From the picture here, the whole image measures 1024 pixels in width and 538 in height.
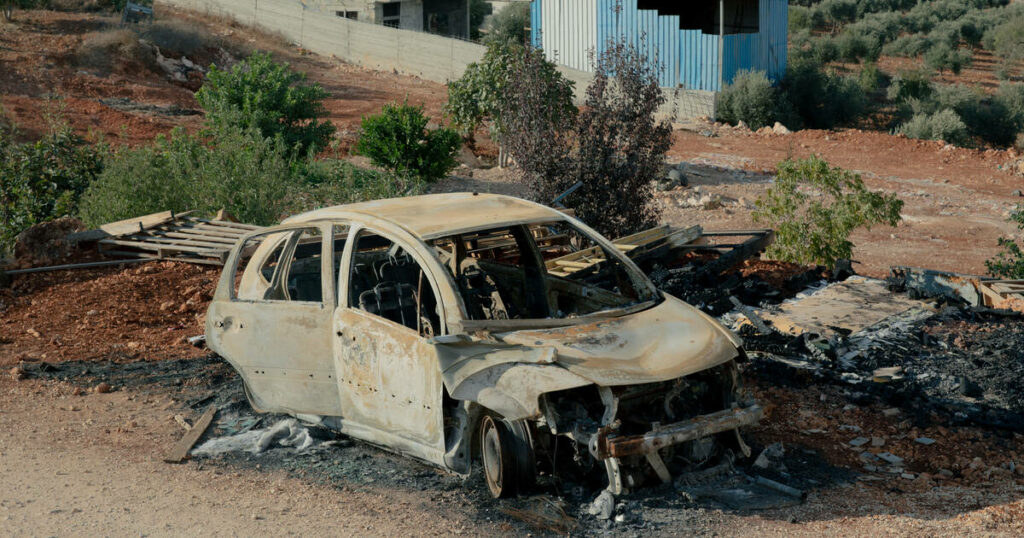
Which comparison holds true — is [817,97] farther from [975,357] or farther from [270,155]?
[975,357]

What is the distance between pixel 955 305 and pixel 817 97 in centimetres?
2159

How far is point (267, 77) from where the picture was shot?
Result: 20859mm

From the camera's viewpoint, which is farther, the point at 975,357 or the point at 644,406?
the point at 975,357

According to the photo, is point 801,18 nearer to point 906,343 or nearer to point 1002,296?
point 1002,296

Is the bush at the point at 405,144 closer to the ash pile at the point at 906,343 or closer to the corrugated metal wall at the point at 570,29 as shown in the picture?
the ash pile at the point at 906,343

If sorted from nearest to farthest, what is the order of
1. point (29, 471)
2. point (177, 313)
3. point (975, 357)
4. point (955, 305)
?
point (29, 471) < point (975, 357) < point (955, 305) < point (177, 313)

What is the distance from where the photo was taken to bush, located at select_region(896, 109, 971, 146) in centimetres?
2639

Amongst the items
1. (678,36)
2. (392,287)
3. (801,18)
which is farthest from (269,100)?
(801,18)

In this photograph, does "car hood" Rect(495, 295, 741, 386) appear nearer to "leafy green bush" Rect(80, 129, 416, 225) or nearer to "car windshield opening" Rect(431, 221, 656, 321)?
"car windshield opening" Rect(431, 221, 656, 321)

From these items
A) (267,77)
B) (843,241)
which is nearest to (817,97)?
(267,77)

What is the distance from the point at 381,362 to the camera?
19.1ft

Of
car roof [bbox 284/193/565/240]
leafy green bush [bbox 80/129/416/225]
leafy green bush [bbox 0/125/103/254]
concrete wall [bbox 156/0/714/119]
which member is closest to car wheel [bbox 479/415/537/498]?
car roof [bbox 284/193/565/240]

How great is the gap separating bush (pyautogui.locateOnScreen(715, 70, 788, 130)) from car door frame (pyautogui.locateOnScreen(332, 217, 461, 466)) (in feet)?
75.6

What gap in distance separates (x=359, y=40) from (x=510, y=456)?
→ 34.1 meters
